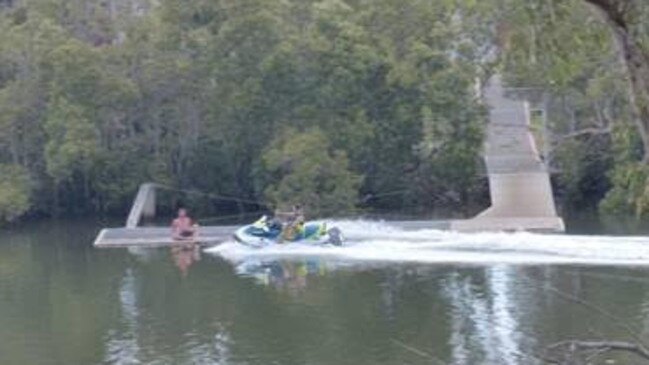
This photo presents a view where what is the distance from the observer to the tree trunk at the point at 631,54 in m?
5.88

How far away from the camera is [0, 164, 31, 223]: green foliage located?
114 feet

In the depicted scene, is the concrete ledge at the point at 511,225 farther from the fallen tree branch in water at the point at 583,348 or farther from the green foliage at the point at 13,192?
the fallen tree branch in water at the point at 583,348

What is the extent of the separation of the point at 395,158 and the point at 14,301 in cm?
1400

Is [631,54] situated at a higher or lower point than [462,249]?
higher

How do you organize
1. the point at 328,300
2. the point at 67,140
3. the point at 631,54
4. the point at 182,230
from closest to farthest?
1. the point at 631,54
2. the point at 328,300
3. the point at 182,230
4. the point at 67,140

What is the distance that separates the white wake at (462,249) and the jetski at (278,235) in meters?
0.17

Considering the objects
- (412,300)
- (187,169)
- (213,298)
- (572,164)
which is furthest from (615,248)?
(187,169)

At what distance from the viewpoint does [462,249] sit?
2664 cm

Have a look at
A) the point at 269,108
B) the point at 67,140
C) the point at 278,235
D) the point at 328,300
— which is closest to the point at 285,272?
the point at 278,235

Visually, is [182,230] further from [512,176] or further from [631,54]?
[631,54]

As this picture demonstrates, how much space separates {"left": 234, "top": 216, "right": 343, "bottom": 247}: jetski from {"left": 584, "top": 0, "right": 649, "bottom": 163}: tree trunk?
22.2m

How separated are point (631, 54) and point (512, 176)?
92.5 feet

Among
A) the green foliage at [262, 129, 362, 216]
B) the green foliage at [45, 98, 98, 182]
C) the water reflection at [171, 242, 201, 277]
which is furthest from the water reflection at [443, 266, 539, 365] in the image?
the green foliage at [45, 98, 98, 182]

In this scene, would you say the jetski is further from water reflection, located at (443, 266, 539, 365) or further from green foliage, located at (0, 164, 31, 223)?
green foliage, located at (0, 164, 31, 223)
